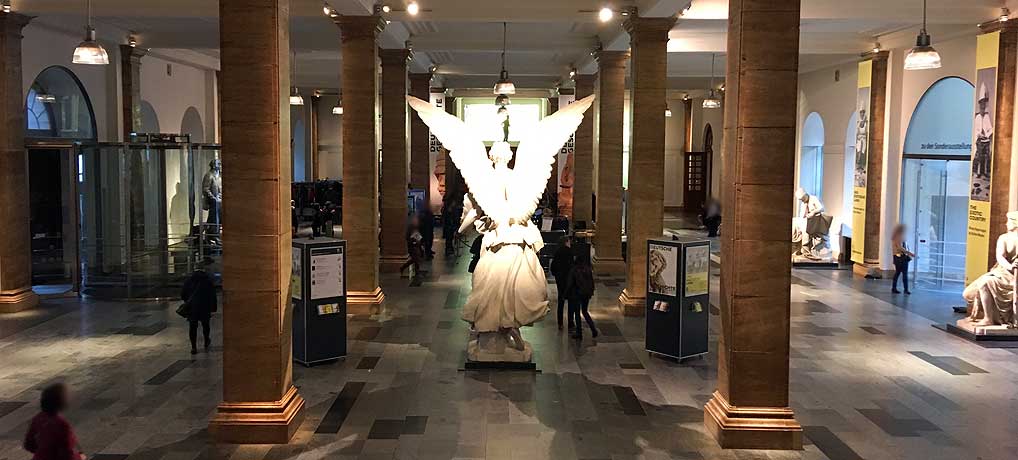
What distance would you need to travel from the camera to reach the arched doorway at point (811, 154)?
24203 mm

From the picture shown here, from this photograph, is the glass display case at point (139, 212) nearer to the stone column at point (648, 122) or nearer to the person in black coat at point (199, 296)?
the person in black coat at point (199, 296)

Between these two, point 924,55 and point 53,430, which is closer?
point 53,430

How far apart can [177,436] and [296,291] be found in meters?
2.70

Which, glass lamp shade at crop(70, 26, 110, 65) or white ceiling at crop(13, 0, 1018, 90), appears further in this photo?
white ceiling at crop(13, 0, 1018, 90)

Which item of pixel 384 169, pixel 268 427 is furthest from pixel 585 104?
pixel 384 169

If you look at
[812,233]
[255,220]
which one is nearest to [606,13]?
[255,220]

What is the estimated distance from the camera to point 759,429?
7211mm

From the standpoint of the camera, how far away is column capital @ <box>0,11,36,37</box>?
43.4ft

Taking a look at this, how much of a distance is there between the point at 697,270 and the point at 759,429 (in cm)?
358

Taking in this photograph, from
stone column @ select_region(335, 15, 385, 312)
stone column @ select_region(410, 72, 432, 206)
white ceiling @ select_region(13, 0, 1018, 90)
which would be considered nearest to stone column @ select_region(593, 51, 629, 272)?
white ceiling @ select_region(13, 0, 1018, 90)

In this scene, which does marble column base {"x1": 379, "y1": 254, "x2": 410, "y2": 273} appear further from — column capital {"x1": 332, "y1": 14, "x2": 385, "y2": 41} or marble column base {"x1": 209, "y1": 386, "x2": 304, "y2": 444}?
marble column base {"x1": 209, "y1": 386, "x2": 304, "y2": 444}

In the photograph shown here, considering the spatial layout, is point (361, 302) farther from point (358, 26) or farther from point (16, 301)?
point (16, 301)

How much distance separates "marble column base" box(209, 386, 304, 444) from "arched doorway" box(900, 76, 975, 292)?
546 inches

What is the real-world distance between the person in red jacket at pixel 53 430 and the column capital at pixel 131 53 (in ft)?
53.3
